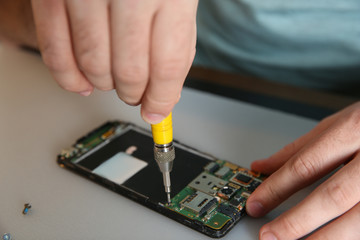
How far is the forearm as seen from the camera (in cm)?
112

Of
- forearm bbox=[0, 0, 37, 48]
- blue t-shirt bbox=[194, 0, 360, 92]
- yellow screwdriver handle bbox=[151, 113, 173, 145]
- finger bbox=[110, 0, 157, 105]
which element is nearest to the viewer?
finger bbox=[110, 0, 157, 105]

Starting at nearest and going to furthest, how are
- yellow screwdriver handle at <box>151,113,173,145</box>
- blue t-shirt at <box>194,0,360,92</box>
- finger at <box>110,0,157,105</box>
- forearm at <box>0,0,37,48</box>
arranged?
finger at <box>110,0,157,105</box>, yellow screwdriver handle at <box>151,113,173,145</box>, blue t-shirt at <box>194,0,360,92</box>, forearm at <box>0,0,37,48</box>

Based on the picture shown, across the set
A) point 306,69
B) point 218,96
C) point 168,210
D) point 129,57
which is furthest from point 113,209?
point 306,69

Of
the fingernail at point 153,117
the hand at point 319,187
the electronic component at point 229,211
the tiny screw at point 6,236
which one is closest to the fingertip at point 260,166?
the hand at point 319,187

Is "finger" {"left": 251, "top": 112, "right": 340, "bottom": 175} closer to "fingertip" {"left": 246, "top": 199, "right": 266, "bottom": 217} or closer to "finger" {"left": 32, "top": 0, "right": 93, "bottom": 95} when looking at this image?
"fingertip" {"left": 246, "top": 199, "right": 266, "bottom": 217}

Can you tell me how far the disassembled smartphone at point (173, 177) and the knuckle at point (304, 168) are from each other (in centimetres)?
7

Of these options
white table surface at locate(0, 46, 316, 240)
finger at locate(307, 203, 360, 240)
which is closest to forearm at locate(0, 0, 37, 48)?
white table surface at locate(0, 46, 316, 240)

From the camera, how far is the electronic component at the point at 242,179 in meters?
0.61

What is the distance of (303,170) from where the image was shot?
0.57m

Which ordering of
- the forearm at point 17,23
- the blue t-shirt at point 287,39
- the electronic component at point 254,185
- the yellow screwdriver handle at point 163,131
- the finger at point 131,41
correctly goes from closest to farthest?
the finger at point 131,41, the yellow screwdriver handle at point 163,131, the electronic component at point 254,185, the blue t-shirt at point 287,39, the forearm at point 17,23

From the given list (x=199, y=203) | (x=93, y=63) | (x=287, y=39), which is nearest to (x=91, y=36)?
(x=93, y=63)

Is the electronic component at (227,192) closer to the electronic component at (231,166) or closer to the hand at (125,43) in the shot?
the electronic component at (231,166)

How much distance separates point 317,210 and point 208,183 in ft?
0.55

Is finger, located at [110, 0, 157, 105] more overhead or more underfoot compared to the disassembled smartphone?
more overhead
